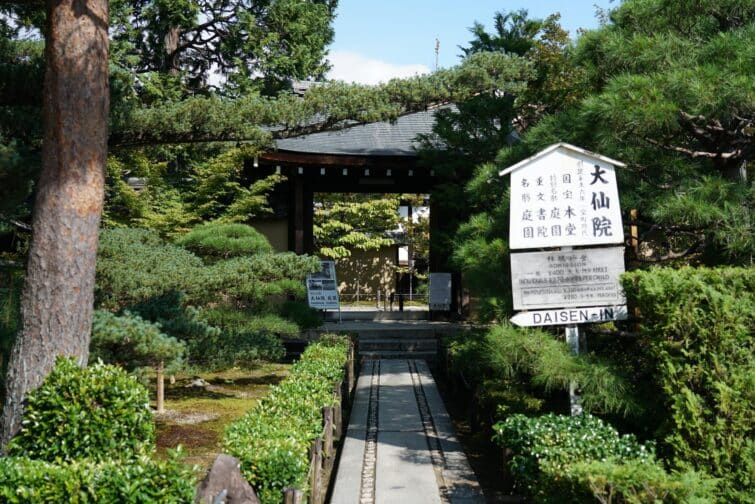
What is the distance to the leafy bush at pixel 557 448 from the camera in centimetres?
365

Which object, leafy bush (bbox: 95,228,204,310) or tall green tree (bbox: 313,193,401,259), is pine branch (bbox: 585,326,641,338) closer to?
leafy bush (bbox: 95,228,204,310)

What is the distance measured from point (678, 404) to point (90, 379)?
3314 mm

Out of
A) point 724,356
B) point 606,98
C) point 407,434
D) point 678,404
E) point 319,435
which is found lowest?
point 407,434

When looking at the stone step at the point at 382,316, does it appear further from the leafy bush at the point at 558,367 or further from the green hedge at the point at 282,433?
the leafy bush at the point at 558,367

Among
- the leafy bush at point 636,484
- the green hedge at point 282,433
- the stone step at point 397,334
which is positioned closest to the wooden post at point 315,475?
the green hedge at point 282,433

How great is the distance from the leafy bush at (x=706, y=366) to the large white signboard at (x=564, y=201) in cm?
65

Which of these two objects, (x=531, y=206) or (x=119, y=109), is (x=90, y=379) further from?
(x=531, y=206)

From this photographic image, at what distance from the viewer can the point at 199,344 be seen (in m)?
6.91

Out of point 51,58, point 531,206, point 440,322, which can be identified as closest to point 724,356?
point 531,206

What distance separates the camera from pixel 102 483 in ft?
11.1

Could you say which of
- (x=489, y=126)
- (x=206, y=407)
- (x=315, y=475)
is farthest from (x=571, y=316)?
(x=489, y=126)

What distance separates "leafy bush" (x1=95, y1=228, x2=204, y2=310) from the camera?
6.42 meters

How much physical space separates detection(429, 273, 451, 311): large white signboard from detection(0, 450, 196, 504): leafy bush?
11.3 meters

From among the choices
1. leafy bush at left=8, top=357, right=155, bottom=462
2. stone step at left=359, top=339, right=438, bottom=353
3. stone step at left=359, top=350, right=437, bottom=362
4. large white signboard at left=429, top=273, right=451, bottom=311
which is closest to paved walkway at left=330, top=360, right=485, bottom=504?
leafy bush at left=8, top=357, right=155, bottom=462
